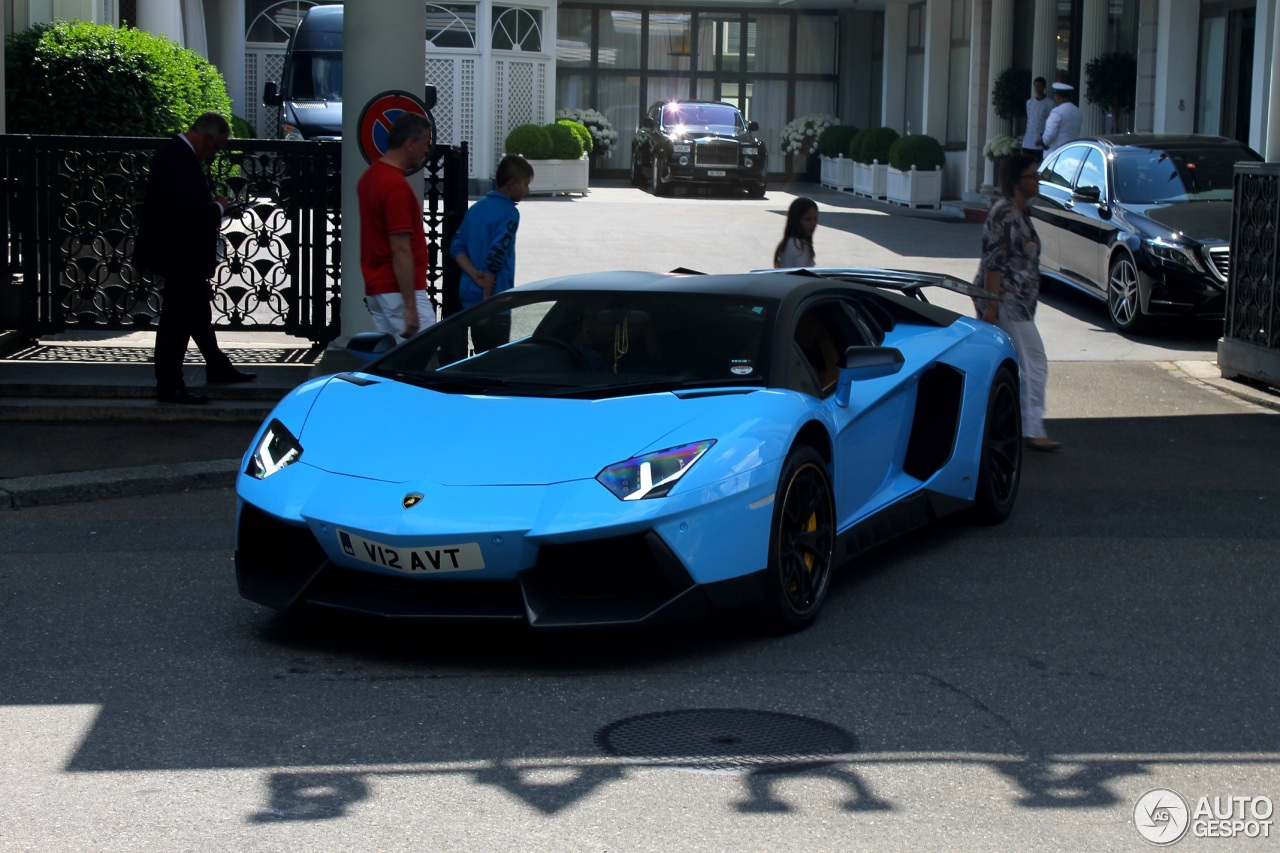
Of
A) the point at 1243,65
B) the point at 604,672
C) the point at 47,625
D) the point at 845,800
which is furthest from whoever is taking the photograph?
the point at 1243,65

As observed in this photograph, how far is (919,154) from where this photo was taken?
Result: 29641 mm

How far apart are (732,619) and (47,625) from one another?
96.7 inches

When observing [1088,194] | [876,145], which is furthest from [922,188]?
[1088,194]

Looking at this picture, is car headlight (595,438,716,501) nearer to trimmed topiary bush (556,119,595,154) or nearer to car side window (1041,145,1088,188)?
car side window (1041,145,1088,188)

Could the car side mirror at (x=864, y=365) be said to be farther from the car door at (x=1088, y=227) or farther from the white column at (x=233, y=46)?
the white column at (x=233, y=46)

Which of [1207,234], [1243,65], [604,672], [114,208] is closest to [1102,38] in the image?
[1243,65]

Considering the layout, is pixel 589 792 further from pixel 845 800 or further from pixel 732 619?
pixel 732 619

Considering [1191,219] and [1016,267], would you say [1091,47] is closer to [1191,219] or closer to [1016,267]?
[1191,219]

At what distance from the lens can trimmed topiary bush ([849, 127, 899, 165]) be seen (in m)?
32.3

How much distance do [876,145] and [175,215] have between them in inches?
952

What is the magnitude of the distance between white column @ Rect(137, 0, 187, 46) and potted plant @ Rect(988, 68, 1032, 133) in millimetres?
13395

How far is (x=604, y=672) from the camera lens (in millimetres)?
5445

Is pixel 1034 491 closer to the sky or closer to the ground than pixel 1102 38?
closer to the ground

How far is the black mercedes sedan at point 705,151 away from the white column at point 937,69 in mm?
3344
